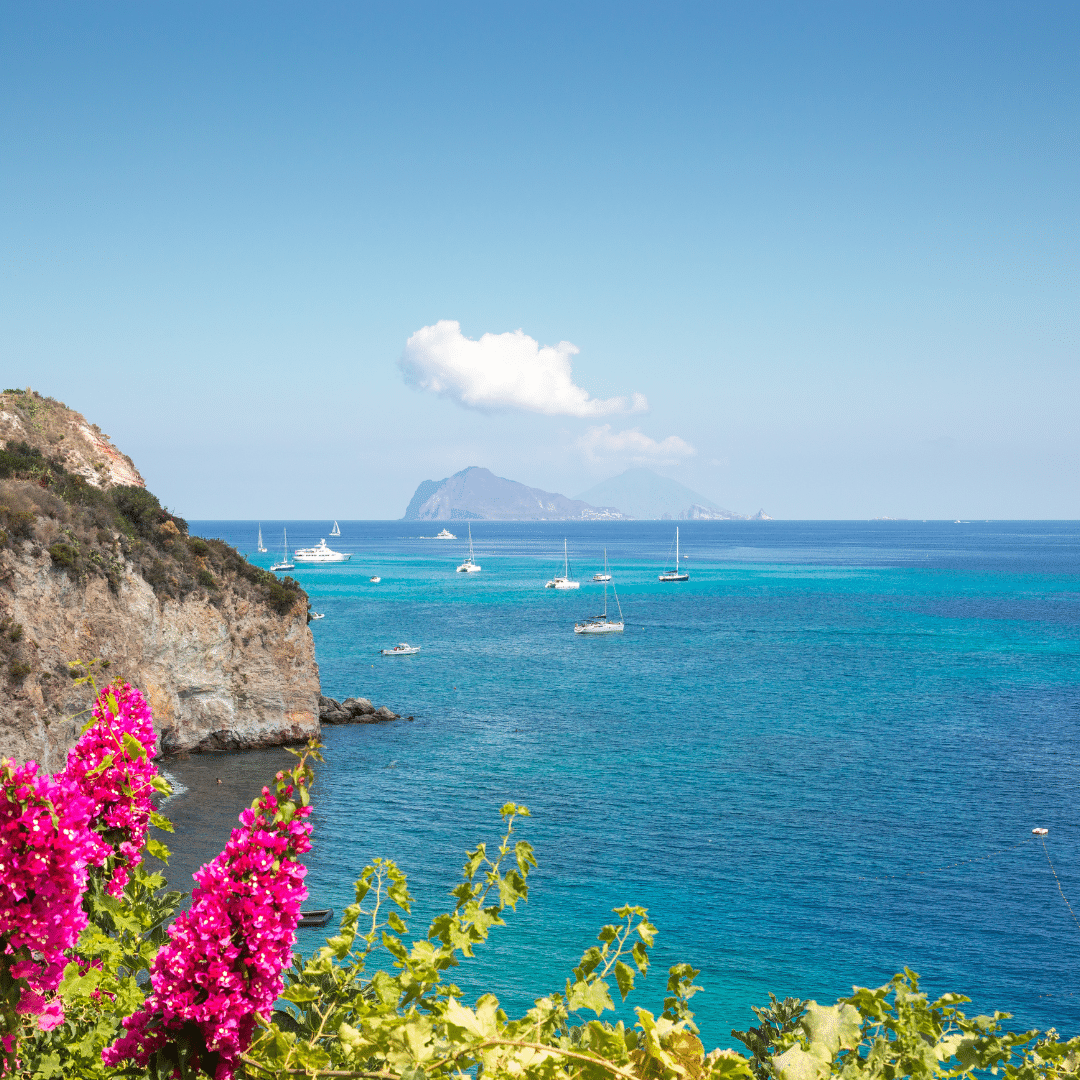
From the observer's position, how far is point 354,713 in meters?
55.3

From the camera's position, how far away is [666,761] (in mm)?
45938

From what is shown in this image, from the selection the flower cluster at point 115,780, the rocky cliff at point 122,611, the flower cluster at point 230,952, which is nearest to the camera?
the flower cluster at point 230,952

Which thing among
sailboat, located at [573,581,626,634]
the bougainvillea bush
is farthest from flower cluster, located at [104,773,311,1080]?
sailboat, located at [573,581,626,634]

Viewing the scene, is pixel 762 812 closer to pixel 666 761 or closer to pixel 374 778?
pixel 666 761

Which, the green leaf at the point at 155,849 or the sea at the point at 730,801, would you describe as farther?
the sea at the point at 730,801

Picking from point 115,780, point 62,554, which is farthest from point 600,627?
point 115,780

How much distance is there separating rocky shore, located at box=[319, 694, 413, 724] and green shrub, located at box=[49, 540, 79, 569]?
71.3ft

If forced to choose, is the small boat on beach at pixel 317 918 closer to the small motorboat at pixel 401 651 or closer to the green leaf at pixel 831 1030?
the green leaf at pixel 831 1030

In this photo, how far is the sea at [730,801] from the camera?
86.3 ft

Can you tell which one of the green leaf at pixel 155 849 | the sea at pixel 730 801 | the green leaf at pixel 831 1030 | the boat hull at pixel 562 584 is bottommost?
the sea at pixel 730 801

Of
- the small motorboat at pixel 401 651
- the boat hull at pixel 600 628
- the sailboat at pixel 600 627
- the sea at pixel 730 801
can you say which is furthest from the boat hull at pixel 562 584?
the small motorboat at pixel 401 651

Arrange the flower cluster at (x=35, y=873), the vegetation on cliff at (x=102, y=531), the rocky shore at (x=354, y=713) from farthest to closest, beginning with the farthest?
the rocky shore at (x=354, y=713) < the vegetation on cliff at (x=102, y=531) < the flower cluster at (x=35, y=873)

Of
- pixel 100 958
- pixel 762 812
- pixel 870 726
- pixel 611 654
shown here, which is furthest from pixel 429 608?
pixel 100 958

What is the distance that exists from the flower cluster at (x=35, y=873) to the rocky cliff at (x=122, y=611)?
29.4 metres
